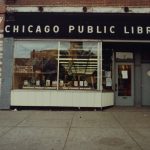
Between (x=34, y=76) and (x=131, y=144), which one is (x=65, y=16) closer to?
(x=34, y=76)

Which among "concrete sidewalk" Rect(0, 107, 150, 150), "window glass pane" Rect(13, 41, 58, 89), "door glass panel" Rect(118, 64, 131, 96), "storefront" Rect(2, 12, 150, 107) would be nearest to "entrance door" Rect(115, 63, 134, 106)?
"door glass panel" Rect(118, 64, 131, 96)

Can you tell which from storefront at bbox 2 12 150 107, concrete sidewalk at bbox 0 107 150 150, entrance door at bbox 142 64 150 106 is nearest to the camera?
concrete sidewalk at bbox 0 107 150 150

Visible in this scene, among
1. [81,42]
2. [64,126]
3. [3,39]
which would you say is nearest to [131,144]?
[64,126]

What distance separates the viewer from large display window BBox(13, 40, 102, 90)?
1602cm

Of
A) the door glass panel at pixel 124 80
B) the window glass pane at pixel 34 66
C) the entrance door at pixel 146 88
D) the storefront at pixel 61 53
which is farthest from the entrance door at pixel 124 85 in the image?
the window glass pane at pixel 34 66

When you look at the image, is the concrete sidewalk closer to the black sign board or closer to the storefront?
the storefront

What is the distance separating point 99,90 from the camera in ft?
51.9

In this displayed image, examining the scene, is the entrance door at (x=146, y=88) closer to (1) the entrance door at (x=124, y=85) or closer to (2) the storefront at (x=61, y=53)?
(1) the entrance door at (x=124, y=85)

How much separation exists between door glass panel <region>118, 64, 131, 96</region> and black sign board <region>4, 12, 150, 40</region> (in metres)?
2.80

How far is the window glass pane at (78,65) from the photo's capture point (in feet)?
52.6

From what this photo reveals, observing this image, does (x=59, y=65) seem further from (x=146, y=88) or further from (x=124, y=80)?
(x=146, y=88)

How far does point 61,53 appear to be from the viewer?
16.1 meters

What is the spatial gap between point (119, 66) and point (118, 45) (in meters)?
1.26

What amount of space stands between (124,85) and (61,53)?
4126 millimetres
